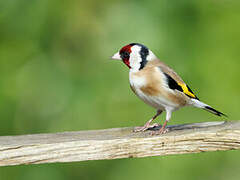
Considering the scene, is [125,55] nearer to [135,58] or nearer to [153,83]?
[135,58]

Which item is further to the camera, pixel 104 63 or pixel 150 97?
pixel 104 63

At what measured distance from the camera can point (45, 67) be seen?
166 inches

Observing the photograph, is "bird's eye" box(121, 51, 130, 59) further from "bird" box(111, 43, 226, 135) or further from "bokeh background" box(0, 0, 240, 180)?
"bokeh background" box(0, 0, 240, 180)

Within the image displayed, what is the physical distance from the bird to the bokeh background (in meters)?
1.18

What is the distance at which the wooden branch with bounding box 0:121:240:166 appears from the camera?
2.35 metres

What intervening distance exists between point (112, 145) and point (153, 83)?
572mm

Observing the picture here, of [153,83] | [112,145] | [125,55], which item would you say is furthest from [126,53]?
[112,145]

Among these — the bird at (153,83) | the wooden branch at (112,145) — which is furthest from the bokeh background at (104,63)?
the wooden branch at (112,145)

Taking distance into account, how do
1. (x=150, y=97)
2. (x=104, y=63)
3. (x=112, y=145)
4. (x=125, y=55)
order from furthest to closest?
(x=104, y=63) < (x=125, y=55) < (x=150, y=97) < (x=112, y=145)

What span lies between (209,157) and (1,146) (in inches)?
84.8

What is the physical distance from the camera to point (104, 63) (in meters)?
4.36

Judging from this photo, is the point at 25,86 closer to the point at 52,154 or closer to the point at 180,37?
the point at 180,37

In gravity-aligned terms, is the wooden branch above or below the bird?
below

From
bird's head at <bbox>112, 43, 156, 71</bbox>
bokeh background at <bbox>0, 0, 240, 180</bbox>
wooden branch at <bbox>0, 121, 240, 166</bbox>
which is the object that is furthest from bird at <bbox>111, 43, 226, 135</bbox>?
bokeh background at <bbox>0, 0, 240, 180</bbox>
